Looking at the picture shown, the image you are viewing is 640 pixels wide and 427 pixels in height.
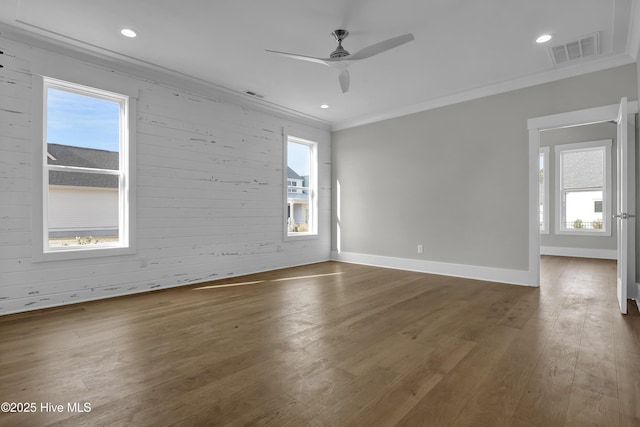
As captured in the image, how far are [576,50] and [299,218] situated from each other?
182 inches

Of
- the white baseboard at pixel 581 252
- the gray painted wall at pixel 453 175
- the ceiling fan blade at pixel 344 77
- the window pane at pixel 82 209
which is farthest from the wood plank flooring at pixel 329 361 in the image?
the white baseboard at pixel 581 252

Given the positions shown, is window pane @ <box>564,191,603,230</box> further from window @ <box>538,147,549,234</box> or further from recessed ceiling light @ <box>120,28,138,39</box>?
recessed ceiling light @ <box>120,28,138,39</box>

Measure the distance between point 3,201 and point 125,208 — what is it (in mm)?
1073

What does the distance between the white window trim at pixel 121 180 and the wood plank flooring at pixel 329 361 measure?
23.1 inches

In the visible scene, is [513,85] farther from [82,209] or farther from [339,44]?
[82,209]

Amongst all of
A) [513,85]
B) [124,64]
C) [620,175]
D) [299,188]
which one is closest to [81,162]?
[124,64]

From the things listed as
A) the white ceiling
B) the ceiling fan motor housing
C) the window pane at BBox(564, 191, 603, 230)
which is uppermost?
the white ceiling

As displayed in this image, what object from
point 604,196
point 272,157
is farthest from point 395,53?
point 604,196

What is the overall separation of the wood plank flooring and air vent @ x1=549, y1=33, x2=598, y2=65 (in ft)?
9.08

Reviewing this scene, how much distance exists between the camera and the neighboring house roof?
3.51 metres

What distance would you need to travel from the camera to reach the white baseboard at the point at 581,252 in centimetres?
674

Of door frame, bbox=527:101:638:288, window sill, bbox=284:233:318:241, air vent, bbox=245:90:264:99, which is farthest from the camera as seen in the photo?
window sill, bbox=284:233:318:241

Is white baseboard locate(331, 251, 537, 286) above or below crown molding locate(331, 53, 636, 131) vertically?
below

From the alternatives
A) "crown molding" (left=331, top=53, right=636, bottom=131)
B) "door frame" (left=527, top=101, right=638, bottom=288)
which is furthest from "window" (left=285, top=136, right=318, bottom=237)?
"door frame" (left=527, top=101, right=638, bottom=288)
